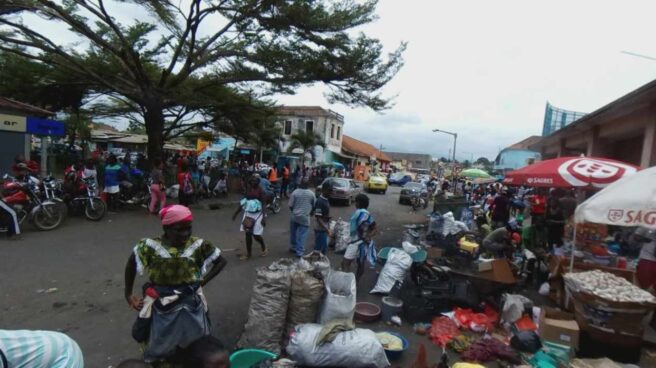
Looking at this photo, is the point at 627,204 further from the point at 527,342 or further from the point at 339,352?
the point at 339,352

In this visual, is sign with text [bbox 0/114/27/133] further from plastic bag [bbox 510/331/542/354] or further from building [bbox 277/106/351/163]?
building [bbox 277/106/351/163]

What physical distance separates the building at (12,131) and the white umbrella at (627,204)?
14.3 metres

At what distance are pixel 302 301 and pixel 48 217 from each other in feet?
25.7

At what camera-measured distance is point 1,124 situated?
35.3ft

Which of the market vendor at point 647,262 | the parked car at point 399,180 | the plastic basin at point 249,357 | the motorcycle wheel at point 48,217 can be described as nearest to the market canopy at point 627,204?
the market vendor at point 647,262

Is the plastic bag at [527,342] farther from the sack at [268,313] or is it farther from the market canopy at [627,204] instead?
the sack at [268,313]

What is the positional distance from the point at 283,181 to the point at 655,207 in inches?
643

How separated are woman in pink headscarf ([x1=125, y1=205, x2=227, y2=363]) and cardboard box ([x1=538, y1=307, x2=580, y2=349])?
12.7ft

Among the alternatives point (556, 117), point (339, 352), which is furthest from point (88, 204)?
point (556, 117)

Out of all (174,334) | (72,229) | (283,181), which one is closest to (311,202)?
(174,334)

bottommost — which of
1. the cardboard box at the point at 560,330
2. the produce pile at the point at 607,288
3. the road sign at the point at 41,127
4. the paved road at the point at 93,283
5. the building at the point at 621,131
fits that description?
the paved road at the point at 93,283

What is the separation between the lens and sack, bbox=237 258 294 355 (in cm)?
379

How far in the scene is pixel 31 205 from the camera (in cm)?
856

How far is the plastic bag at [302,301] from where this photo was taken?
3975 millimetres
